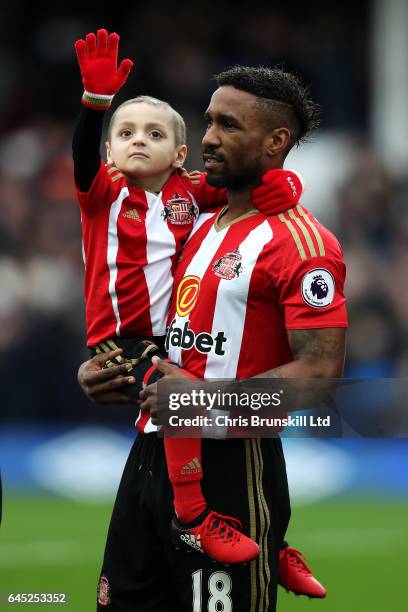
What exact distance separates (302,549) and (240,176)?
466 centimetres

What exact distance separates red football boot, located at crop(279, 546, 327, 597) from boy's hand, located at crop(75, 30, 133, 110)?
1.82m

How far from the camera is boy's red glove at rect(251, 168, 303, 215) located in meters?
4.37

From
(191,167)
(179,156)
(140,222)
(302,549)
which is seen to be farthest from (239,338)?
(191,167)

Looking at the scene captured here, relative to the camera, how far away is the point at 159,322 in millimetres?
4488

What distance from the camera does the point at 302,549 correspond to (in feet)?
27.9

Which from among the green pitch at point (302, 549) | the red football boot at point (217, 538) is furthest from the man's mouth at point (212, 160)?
the green pitch at point (302, 549)

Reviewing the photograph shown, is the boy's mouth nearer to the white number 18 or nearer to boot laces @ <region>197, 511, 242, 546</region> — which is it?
boot laces @ <region>197, 511, 242, 546</region>

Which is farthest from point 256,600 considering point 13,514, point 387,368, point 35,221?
point 35,221

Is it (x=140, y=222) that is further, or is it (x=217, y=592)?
(x=140, y=222)

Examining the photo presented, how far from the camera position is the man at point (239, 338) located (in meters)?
4.12

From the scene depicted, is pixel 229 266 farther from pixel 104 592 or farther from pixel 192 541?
pixel 104 592

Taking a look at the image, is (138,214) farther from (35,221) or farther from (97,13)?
(97,13)

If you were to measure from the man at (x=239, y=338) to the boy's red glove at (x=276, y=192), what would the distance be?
0.03 m

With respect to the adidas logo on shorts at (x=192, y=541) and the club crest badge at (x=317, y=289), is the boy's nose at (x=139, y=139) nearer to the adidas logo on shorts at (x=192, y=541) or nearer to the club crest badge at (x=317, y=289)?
the club crest badge at (x=317, y=289)
